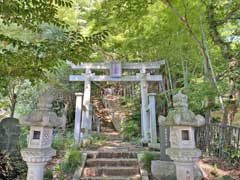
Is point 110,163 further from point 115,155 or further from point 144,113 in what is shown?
point 144,113

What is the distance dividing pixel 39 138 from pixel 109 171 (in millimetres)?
1464

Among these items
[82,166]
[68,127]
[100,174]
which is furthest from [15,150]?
[68,127]

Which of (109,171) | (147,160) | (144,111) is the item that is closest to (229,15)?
(144,111)

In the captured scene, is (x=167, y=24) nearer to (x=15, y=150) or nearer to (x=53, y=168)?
(x=53, y=168)

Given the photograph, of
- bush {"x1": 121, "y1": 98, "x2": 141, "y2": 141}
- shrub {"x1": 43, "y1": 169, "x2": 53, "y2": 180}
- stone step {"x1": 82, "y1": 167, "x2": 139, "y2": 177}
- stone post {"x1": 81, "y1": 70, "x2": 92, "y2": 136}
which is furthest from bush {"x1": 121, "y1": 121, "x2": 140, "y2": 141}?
shrub {"x1": 43, "y1": 169, "x2": 53, "y2": 180}

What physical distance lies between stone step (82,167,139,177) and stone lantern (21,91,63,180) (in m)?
0.97

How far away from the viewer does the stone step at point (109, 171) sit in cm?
384

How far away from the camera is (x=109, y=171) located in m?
3.87

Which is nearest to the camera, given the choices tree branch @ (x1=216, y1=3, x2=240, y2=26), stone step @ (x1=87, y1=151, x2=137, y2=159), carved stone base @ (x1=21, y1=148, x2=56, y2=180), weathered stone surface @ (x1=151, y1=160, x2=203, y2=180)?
carved stone base @ (x1=21, y1=148, x2=56, y2=180)

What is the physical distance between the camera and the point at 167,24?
5602mm

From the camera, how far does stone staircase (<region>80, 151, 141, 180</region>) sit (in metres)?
3.77

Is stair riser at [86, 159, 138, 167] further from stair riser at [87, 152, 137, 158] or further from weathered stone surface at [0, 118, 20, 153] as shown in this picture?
weathered stone surface at [0, 118, 20, 153]

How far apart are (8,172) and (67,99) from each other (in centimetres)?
480

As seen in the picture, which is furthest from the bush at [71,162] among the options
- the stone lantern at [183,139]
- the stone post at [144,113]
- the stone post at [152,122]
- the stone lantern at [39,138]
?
the stone post at [144,113]
